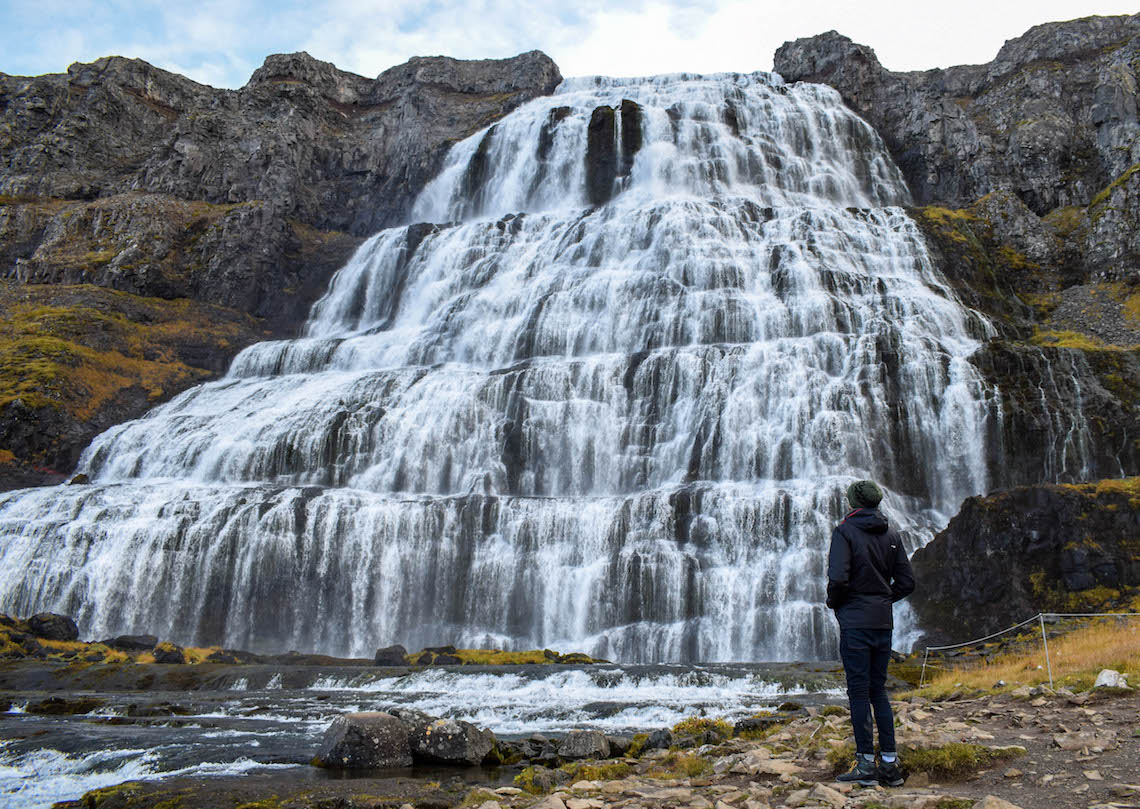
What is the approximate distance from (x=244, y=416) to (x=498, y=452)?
15141 mm

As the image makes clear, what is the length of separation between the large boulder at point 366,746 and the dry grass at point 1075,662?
8370mm

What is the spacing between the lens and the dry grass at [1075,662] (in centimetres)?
1116

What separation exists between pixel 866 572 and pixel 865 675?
908mm

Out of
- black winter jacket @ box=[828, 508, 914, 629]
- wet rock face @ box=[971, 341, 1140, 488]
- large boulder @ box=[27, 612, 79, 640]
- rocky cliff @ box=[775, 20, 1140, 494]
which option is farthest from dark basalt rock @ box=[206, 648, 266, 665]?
rocky cliff @ box=[775, 20, 1140, 494]

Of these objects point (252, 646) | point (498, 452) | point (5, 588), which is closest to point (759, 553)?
point (498, 452)

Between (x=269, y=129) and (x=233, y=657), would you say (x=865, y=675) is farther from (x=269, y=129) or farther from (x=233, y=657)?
(x=269, y=129)

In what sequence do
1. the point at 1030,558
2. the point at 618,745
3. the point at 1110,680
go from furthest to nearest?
the point at 1030,558 < the point at 618,745 < the point at 1110,680

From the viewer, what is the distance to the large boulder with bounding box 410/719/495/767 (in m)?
13.0

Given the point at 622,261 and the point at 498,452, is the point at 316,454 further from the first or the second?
the point at 622,261

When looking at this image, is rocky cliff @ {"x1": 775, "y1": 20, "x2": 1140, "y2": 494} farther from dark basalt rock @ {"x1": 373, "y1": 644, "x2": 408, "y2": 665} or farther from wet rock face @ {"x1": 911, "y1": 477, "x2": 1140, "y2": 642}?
dark basalt rock @ {"x1": 373, "y1": 644, "x2": 408, "y2": 665}

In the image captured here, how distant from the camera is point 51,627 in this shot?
30.6 m

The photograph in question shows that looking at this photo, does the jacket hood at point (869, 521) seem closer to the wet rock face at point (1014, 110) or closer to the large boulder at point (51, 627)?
the large boulder at point (51, 627)

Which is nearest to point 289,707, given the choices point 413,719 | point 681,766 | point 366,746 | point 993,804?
point 413,719

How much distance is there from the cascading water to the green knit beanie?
21753mm
